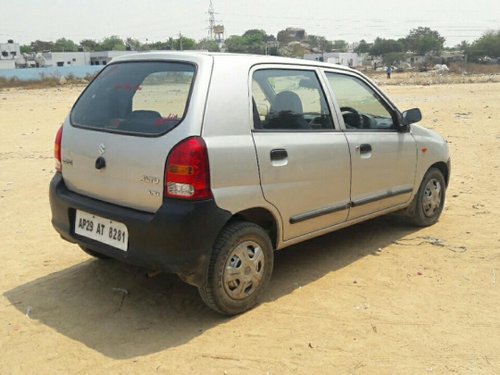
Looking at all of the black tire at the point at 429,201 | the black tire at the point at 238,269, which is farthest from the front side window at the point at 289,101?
the black tire at the point at 429,201

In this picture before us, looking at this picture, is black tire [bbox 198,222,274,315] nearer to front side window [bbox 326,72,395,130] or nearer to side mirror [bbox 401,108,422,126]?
front side window [bbox 326,72,395,130]

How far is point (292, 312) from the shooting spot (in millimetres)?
3799

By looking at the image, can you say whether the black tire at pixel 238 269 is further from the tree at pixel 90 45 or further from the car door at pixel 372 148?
the tree at pixel 90 45

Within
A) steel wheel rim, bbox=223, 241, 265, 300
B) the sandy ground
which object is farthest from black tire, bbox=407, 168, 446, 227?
steel wheel rim, bbox=223, 241, 265, 300

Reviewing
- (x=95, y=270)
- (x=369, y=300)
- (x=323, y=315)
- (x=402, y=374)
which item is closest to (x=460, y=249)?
(x=369, y=300)

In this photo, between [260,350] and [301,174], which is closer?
[260,350]

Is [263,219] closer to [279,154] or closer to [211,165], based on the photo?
[279,154]

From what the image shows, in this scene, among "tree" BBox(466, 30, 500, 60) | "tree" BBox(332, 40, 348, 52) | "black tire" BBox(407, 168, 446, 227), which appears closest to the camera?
"black tire" BBox(407, 168, 446, 227)

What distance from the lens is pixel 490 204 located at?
6.52 meters

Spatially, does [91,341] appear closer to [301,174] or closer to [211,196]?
[211,196]

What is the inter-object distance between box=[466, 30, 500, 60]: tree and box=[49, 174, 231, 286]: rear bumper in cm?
10873

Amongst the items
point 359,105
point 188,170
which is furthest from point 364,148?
point 188,170

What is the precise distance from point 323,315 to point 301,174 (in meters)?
1.03

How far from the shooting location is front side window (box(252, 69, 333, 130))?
3.83 metres
